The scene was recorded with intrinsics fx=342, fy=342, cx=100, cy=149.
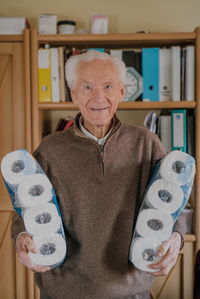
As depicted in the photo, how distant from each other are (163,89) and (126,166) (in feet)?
3.62

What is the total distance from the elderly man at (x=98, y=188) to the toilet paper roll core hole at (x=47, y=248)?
0.06 metres

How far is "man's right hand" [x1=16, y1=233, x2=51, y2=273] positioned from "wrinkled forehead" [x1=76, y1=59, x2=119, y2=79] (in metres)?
0.62

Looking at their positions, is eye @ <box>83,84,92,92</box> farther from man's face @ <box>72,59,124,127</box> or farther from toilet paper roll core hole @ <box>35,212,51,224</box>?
toilet paper roll core hole @ <box>35,212,51,224</box>

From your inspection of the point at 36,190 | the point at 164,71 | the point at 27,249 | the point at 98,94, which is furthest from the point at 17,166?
the point at 164,71

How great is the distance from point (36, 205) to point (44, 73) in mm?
1263

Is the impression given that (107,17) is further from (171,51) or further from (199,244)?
(199,244)

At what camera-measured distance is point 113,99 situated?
128 cm

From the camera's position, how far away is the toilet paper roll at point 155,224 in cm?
115

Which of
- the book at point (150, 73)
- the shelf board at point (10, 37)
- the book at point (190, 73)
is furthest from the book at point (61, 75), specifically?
the book at point (190, 73)

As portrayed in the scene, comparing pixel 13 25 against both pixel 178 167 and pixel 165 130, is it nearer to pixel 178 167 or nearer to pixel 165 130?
pixel 165 130

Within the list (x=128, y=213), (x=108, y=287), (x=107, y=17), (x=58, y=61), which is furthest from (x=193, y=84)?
(x=108, y=287)

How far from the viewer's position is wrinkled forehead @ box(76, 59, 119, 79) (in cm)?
126

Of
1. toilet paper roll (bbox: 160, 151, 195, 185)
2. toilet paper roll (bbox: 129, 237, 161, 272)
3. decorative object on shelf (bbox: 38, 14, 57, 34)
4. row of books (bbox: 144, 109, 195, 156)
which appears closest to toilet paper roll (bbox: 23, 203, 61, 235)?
toilet paper roll (bbox: 129, 237, 161, 272)

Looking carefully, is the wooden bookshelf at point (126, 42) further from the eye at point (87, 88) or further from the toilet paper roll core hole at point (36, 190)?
the toilet paper roll core hole at point (36, 190)
